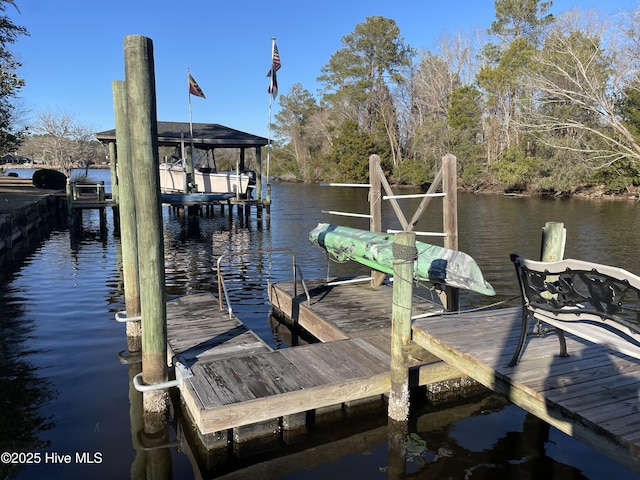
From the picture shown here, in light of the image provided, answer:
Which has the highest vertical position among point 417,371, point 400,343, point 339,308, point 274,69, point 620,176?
point 274,69

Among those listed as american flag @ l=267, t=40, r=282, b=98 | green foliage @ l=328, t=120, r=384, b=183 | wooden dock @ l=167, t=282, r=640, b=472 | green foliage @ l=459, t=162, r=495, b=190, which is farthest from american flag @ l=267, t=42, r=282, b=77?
green foliage @ l=328, t=120, r=384, b=183

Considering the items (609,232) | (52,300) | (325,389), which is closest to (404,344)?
(325,389)

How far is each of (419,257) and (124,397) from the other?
4.76 metres

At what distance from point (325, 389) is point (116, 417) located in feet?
9.67

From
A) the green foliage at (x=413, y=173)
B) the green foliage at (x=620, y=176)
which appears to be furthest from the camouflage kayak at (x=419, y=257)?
the green foliage at (x=413, y=173)

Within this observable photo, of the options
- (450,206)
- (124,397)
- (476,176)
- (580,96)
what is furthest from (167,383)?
(476,176)

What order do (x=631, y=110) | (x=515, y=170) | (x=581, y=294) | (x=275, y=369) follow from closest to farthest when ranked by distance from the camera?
1. (x=581, y=294)
2. (x=275, y=369)
3. (x=631, y=110)
4. (x=515, y=170)

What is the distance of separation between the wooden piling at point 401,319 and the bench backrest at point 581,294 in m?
1.19

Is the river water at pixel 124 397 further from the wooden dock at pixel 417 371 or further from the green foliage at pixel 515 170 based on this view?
the green foliage at pixel 515 170

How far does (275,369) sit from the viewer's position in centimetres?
592

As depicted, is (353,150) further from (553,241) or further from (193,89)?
(553,241)

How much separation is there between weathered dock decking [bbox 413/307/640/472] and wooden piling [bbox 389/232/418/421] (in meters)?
0.24

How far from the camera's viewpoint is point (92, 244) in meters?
20.4

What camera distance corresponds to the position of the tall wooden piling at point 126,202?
7293 millimetres
